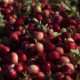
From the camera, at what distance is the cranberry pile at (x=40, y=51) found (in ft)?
4.59

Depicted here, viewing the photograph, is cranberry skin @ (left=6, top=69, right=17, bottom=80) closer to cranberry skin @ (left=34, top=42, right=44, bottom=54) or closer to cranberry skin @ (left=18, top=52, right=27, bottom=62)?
cranberry skin @ (left=18, top=52, right=27, bottom=62)

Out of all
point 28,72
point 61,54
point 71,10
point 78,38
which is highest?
point 71,10

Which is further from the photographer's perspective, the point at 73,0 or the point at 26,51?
the point at 73,0

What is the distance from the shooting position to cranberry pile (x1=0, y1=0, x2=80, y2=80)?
4.59ft

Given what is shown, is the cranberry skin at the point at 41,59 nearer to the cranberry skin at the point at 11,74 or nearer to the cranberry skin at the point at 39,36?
the cranberry skin at the point at 11,74

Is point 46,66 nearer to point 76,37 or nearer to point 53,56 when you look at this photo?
point 53,56

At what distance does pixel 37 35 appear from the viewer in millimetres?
1919

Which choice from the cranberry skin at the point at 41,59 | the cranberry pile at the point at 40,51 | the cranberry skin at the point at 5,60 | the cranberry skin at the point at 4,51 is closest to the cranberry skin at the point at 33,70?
the cranberry pile at the point at 40,51

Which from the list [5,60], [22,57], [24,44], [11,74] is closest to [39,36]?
[24,44]

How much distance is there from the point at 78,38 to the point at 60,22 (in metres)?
0.55

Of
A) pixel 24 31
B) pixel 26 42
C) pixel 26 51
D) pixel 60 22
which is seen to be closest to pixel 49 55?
pixel 26 51

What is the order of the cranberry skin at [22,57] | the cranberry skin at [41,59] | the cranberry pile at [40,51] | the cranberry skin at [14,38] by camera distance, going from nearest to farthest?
the cranberry pile at [40,51], the cranberry skin at [41,59], the cranberry skin at [22,57], the cranberry skin at [14,38]

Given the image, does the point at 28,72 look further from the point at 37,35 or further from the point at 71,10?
the point at 71,10

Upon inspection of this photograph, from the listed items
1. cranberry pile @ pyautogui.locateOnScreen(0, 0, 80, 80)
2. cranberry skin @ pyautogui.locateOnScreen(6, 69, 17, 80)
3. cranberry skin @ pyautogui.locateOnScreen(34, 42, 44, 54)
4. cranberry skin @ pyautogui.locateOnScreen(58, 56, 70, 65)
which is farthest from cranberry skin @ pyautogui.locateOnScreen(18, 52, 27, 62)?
cranberry skin @ pyautogui.locateOnScreen(58, 56, 70, 65)
